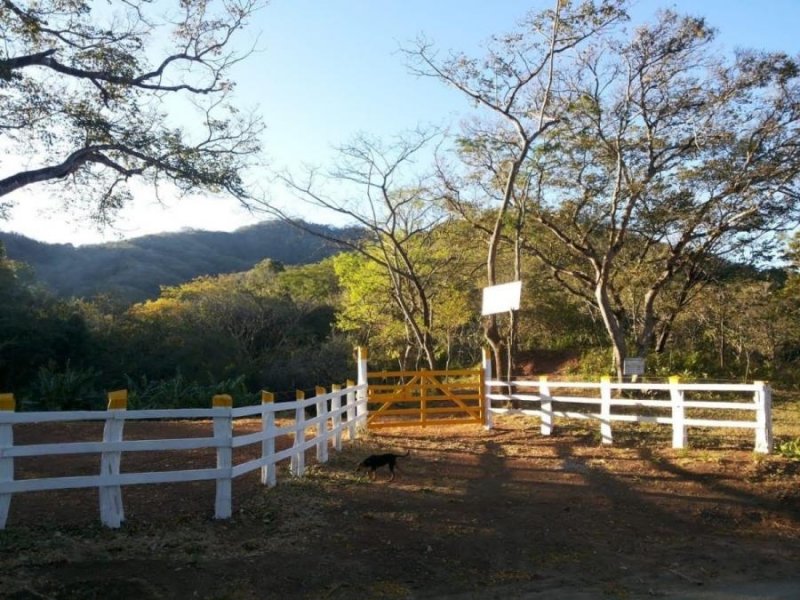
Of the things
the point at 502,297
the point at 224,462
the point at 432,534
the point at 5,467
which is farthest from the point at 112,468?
the point at 502,297

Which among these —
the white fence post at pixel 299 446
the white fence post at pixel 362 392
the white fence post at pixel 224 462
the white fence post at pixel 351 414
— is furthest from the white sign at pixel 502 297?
the white fence post at pixel 224 462

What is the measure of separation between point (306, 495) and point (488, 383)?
8.69 m

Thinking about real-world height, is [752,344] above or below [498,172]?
below

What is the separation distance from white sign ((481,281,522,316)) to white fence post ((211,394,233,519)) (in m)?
8.86

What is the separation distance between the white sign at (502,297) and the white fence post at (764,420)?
525cm

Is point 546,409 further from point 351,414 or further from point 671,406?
point 351,414

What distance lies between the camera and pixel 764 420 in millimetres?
11719

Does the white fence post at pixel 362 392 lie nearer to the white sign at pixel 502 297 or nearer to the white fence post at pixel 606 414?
the white sign at pixel 502 297

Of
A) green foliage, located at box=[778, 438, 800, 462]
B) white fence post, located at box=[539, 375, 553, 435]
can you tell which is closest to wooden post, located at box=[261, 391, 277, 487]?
white fence post, located at box=[539, 375, 553, 435]

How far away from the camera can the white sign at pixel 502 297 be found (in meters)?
15.9

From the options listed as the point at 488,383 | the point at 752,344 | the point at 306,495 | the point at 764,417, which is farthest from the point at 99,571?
the point at 752,344

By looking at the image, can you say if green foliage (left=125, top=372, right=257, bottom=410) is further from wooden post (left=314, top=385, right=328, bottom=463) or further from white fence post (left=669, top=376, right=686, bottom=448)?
white fence post (left=669, top=376, right=686, bottom=448)

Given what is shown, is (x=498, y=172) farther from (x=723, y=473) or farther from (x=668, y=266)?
(x=723, y=473)

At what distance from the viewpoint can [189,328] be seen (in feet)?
109
